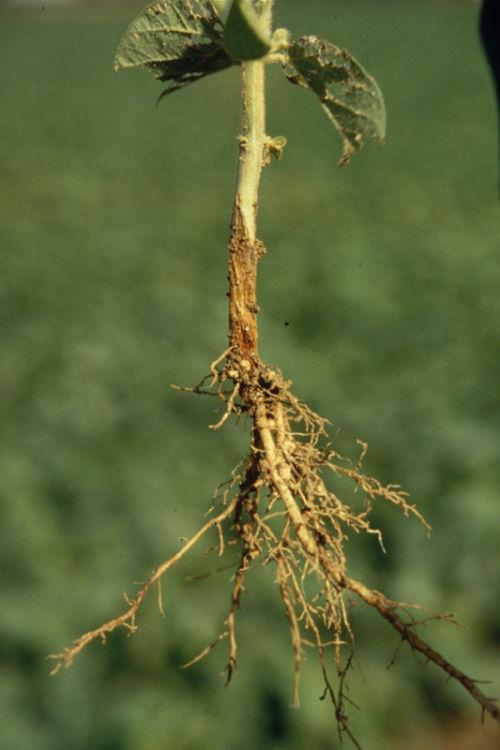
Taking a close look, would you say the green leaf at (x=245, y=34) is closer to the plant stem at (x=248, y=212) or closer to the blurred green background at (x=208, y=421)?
the plant stem at (x=248, y=212)

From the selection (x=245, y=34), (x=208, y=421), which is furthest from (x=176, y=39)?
(x=208, y=421)

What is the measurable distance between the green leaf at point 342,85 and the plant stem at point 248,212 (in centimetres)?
4

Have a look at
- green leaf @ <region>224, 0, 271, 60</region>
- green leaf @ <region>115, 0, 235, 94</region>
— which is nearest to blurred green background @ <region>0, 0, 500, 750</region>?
green leaf @ <region>115, 0, 235, 94</region>

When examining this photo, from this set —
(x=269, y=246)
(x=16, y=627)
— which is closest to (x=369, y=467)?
(x=16, y=627)

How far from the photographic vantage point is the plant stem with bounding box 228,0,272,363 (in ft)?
2.71

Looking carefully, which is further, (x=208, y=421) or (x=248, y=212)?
(x=208, y=421)

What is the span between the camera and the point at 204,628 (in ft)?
10.6

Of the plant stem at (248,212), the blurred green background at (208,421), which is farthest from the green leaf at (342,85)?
the blurred green background at (208,421)

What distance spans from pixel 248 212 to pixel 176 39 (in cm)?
18

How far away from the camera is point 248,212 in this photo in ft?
2.83

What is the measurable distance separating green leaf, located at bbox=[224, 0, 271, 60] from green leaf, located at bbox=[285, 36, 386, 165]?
0.23ft

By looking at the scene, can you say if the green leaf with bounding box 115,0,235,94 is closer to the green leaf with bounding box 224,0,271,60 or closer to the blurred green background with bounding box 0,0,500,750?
the green leaf with bounding box 224,0,271,60

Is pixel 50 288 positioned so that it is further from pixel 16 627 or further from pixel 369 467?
pixel 16 627

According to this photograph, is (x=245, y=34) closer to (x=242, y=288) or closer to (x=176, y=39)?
(x=176, y=39)
